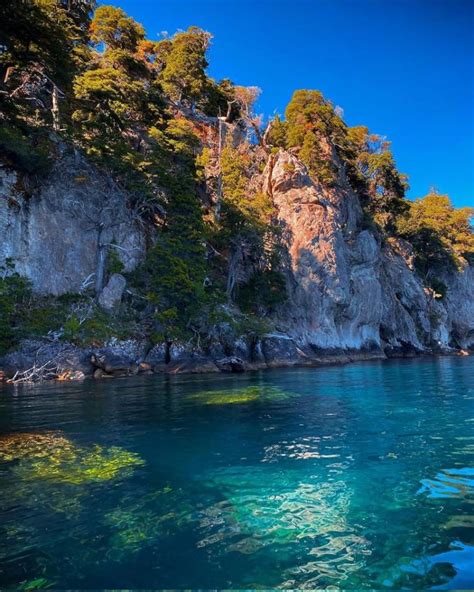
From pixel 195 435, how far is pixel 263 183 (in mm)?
35021

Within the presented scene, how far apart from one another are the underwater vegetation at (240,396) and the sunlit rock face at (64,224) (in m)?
14.5

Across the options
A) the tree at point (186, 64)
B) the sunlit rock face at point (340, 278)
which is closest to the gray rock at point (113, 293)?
the sunlit rock face at point (340, 278)

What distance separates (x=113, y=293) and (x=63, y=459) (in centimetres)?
2048

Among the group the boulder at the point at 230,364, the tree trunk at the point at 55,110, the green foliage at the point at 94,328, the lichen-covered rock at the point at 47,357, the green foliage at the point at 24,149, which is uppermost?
the tree trunk at the point at 55,110

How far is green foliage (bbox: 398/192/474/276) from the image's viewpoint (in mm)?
52662

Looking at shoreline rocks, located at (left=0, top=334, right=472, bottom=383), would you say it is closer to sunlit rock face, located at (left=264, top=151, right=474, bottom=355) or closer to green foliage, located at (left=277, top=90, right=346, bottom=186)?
sunlit rock face, located at (left=264, top=151, right=474, bottom=355)

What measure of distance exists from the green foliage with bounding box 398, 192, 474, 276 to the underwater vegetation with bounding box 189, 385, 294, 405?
42.1 meters

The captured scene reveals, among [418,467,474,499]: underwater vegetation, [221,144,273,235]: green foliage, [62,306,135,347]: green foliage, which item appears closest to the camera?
[418,467,474,499]: underwater vegetation

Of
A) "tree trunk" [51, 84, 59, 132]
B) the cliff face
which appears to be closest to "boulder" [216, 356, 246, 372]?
the cliff face

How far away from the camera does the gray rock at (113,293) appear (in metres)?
26.1

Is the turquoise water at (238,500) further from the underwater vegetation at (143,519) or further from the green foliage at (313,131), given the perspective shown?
the green foliage at (313,131)

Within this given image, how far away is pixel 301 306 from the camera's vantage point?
1470 inches

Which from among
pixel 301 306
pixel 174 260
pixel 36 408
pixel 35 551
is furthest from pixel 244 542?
pixel 301 306

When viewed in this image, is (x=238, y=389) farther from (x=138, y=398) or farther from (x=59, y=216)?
(x=59, y=216)
